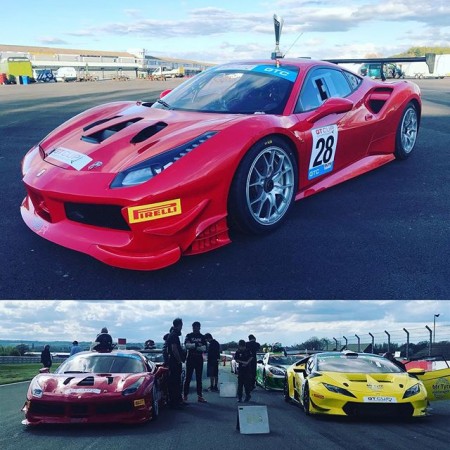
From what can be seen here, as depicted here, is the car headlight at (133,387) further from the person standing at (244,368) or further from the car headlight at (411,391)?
the car headlight at (411,391)

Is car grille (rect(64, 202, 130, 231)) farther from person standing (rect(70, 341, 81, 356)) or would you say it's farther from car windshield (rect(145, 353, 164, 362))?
car windshield (rect(145, 353, 164, 362))

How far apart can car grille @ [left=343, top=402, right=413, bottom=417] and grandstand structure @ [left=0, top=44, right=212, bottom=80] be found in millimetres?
2269

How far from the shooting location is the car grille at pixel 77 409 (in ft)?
9.02

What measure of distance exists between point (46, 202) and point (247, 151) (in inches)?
41.7

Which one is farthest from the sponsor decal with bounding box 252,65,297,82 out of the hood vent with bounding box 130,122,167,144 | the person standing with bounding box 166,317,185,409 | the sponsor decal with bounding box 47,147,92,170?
the person standing with bounding box 166,317,185,409

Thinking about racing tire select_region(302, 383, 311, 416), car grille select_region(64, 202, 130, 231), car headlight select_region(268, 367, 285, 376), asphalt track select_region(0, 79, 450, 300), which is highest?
car grille select_region(64, 202, 130, 231)

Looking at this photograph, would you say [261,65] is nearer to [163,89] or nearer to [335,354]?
[163,89]

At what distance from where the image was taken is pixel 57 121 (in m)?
5.64

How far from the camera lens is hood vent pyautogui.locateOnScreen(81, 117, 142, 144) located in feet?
10.7

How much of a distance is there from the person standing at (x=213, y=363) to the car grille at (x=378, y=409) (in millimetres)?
724

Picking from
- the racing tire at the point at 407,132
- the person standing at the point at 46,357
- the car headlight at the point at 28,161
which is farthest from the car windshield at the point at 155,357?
the racing tire at the point at 407,132

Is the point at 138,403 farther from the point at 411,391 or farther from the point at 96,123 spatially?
the point at 96,123

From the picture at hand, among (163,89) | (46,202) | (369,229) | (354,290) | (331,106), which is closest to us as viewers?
(354,290)

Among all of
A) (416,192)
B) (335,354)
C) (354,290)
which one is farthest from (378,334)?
(416,192)
